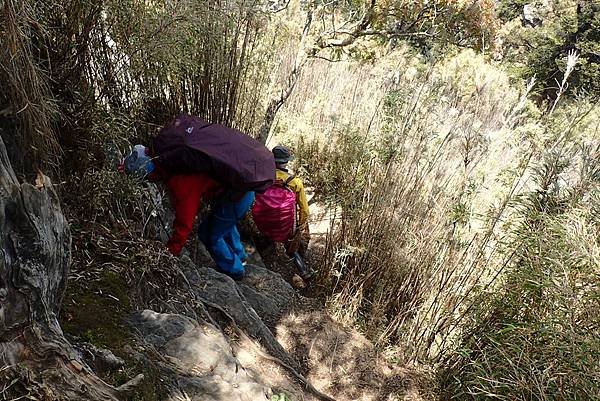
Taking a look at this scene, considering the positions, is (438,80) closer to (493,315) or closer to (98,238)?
(493,315)

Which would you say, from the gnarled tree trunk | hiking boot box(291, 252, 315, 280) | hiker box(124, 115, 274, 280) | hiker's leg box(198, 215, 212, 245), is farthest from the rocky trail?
hiking boot box(291, 252, 315, 280)

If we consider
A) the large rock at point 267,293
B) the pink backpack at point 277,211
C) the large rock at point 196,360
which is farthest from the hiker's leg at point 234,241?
the large rock at point 196,360

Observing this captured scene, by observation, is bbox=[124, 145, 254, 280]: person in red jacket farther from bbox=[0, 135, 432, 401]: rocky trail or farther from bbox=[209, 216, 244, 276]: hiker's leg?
bbox=[0, 135, 432, 401]: rocky trail

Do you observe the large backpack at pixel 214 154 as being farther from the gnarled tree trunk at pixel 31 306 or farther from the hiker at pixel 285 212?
the gnarled tree trunk at pixel 31 306

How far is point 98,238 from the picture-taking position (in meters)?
2.26

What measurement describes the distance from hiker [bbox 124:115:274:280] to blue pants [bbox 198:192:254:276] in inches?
8.5

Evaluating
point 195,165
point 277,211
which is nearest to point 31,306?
point 195,165

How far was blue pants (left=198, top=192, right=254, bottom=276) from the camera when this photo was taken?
349 cm

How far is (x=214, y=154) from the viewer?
9.41ft

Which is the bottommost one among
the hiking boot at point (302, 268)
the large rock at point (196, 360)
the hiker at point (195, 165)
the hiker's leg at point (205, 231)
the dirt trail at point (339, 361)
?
the dirt trail at point (339, 361)

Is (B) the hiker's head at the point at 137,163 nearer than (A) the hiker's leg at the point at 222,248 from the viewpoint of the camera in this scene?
Yes

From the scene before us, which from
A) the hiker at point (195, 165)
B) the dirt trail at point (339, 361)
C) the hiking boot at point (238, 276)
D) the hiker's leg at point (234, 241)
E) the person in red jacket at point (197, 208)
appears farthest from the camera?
the hiker's leg at point (234, 241)

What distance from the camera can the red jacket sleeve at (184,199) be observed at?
2.92 metres

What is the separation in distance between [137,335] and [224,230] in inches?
66.1
